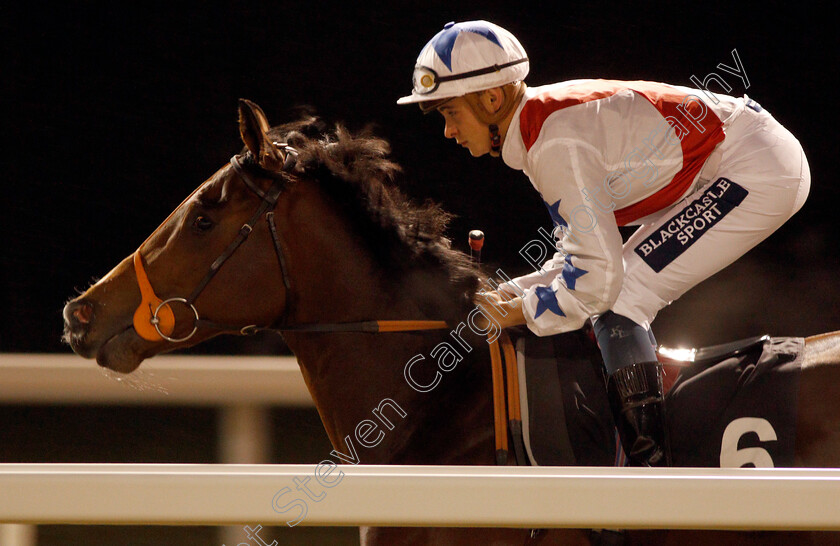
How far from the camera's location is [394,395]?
5.83 ft

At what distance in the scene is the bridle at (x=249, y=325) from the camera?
5.79 ft

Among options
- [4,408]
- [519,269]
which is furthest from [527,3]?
[4,408]

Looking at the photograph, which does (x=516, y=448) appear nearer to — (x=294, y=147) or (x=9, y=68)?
(x=294, y=147)

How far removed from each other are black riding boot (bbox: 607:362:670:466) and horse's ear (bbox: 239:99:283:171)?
0.88m

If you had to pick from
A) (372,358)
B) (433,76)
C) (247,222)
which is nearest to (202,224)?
(247,222)

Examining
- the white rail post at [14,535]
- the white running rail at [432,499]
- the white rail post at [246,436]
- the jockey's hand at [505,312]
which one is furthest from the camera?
the white rail post at [246,436]

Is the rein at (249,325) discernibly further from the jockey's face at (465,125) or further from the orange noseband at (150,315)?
the jockey's face at (465,125)

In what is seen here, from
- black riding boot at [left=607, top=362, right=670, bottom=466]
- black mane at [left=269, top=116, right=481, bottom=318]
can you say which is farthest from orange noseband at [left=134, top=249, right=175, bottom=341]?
black riding boot at [left=607, top=362, right=670, bottom=466]

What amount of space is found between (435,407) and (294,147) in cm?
69

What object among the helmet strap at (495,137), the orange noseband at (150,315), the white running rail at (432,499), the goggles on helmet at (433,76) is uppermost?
the goggles on helmet at (433,76)

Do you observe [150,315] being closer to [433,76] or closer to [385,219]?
[385,219]

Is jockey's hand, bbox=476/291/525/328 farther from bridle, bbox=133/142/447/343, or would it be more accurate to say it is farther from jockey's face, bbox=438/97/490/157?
jockey's face, bbox=438/97/490/157

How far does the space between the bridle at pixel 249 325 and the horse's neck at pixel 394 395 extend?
3 centimetres

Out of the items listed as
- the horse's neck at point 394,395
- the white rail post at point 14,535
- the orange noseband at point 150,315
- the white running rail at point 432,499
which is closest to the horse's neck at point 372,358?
the horse's neck at point 394,395
